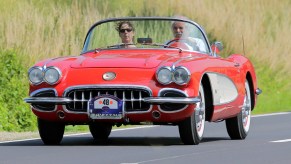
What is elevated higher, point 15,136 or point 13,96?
point 15,136

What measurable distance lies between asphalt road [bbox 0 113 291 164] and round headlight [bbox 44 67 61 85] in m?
0.72

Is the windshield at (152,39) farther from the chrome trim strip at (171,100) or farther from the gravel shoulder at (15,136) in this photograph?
the chrome trim strip at (171,100)

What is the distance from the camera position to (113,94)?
516 inches

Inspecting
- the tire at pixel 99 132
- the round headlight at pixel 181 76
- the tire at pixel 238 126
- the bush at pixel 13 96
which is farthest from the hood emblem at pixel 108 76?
the bush at pixel 13 96

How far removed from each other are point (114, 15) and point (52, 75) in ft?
49.1

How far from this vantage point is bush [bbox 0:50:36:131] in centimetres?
1831

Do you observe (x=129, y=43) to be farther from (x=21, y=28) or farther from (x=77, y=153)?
(x=21, y=28)

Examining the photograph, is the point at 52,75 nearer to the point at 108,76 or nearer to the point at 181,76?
the point at 108,76

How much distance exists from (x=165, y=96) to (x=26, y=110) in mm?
6105

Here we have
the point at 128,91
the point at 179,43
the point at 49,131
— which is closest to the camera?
the point at 128,91

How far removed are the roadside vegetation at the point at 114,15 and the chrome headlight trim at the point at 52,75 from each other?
15.0 ft

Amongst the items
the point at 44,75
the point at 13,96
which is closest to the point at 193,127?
the point at 44,75

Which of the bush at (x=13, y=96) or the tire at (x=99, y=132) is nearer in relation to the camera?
the tire at (x=99, y=132)

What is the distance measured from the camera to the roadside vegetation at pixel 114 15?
19703 mm
